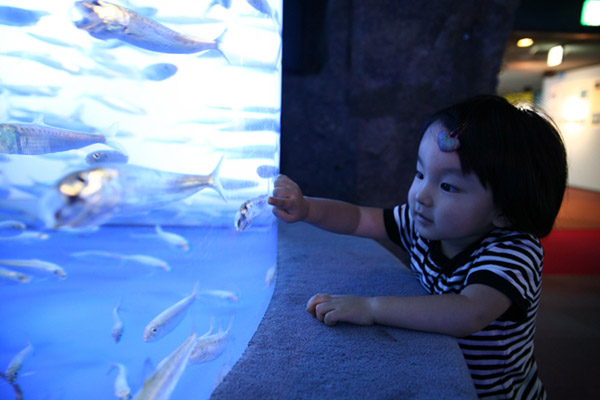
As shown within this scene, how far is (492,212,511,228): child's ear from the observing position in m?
1.01

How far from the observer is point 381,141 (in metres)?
2.06

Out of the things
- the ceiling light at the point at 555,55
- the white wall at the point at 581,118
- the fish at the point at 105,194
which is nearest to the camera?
the fish at the point at 105,194


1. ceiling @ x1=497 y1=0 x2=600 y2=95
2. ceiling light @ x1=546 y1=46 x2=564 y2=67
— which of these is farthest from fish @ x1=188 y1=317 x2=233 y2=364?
ceiling light @ x1=546 y1=46 x2=564 y2=67

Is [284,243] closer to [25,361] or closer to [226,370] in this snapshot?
[226,370]

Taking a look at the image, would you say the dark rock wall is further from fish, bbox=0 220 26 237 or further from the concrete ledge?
fish, bbox=0 220 26 237

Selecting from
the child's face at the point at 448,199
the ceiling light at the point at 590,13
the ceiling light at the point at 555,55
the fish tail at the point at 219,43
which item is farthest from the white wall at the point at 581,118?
the fish tail at the point at 219,43

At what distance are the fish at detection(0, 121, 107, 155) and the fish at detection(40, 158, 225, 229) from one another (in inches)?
2.5

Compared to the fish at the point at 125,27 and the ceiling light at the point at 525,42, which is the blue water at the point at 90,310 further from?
the ceiling light at the point at 525,42

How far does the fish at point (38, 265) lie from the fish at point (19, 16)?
0.29m

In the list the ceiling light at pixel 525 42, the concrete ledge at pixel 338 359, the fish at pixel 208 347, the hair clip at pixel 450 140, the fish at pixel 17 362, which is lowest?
the concrete ledge at pixel 338 359

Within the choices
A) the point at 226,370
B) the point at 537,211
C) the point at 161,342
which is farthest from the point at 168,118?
the point at 537,211

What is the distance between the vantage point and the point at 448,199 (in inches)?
38.4

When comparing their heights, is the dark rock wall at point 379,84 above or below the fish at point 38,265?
above

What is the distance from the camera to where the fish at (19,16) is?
1.59ft
